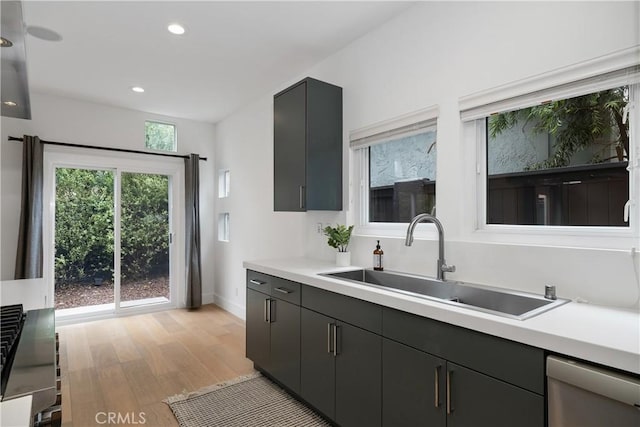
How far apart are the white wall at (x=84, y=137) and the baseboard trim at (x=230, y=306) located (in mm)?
210

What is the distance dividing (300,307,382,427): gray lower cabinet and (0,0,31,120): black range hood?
71.4 inches

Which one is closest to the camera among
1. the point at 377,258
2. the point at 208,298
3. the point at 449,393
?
the point at 449,393

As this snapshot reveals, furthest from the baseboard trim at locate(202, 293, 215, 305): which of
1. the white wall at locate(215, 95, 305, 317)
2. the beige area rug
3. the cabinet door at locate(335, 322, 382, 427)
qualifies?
the cabinet door at locate(335, 322, 382, 427)

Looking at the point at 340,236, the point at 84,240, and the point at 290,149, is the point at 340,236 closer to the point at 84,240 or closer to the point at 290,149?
the point at 290,149

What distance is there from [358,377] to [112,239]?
397cm

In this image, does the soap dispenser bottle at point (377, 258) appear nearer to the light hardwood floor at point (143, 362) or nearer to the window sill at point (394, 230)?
the window sill at point (394, 230)

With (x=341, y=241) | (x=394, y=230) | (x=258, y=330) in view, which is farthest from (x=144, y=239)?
(x=394, y=230)

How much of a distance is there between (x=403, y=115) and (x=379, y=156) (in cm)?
45

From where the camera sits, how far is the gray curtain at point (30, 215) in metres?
3.70

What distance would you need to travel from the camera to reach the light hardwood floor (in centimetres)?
237

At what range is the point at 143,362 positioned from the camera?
3080mm

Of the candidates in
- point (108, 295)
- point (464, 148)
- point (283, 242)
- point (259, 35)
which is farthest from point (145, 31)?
point (108, 295)

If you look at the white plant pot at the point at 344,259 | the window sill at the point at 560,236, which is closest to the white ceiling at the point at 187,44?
the window sill at the point at 560,236

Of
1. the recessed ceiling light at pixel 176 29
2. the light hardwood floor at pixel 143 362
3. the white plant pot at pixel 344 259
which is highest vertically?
the recessed ceiling light at pixel 176 29
